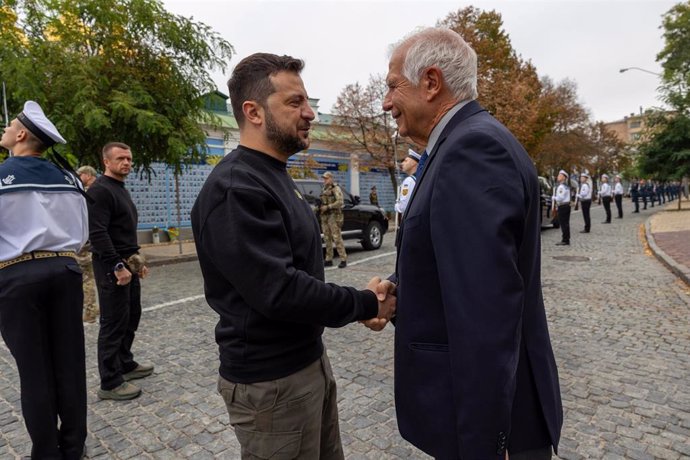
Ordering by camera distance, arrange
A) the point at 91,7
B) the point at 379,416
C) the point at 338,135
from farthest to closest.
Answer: the point at 338,135 → the point at 91,7 → the point at 379,416

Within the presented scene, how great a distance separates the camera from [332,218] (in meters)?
10.2

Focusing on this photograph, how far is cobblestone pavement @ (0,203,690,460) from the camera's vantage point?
2934 millimetres

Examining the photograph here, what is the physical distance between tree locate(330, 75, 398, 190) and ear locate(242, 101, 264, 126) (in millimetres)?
21632

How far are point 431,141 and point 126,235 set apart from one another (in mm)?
3272

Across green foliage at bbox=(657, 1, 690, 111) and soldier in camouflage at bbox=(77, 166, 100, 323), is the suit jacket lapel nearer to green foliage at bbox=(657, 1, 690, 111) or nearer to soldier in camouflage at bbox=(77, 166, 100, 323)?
soldier in camouflage at bbox=(77, 166, 100, 323)

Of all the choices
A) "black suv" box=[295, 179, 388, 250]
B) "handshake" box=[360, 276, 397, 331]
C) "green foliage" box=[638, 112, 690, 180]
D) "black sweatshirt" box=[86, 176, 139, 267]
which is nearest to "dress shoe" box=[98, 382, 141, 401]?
"black sweatshirt" box=[86, 176, 139, 267]

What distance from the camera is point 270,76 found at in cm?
170

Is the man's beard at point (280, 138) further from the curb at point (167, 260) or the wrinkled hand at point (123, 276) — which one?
the curb at point (167, 260)

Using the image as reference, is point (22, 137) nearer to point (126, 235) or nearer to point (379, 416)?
point (126, 235)

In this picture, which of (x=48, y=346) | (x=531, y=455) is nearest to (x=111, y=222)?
(x=48, y=346)

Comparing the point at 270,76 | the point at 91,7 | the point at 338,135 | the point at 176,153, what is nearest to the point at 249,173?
the point at 270,76

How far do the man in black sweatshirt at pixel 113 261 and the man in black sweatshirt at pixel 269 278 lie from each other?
2.44 m

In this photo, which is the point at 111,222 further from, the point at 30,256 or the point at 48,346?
the point at 48,346

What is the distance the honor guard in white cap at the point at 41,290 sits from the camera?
8.50 ft
